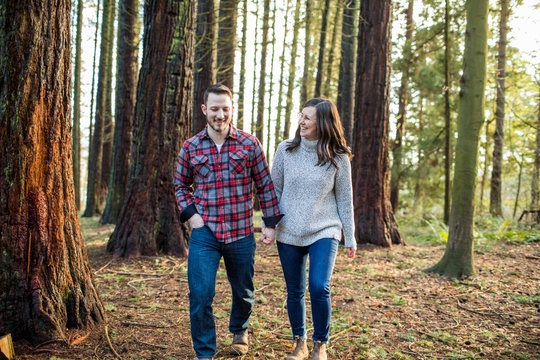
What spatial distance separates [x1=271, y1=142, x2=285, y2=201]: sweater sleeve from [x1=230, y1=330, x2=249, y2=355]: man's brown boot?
128 cm

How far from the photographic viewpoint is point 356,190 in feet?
27.9

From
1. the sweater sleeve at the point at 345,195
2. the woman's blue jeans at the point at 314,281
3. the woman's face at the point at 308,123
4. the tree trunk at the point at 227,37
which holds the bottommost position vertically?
the woman's blue jeans at the point at 314,281

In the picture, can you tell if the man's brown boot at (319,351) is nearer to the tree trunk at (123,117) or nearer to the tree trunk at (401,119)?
the tree trunk at (123,117)

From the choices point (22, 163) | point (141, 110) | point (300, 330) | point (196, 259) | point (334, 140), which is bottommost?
point (300, 330)

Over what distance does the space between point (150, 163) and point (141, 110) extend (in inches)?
36.1

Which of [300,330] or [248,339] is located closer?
[300,330]

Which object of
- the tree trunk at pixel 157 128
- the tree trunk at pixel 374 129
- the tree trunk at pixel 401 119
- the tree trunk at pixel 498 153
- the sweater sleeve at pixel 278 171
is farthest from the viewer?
the tree trunk at pixel 401 119

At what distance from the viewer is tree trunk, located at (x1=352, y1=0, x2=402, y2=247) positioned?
328 inches

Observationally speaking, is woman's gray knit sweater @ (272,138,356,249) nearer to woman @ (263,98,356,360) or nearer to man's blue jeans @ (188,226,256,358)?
woman @ (263,98,356,360)

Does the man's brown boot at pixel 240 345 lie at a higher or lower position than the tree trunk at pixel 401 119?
lower

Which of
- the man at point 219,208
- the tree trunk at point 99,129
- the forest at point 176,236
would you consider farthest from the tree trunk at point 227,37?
the man at point 219,208

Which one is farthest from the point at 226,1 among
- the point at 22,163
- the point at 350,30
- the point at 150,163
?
the point at 22,163

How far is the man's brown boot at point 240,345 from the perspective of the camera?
3.43 m

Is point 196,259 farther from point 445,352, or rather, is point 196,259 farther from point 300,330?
point 445,352
